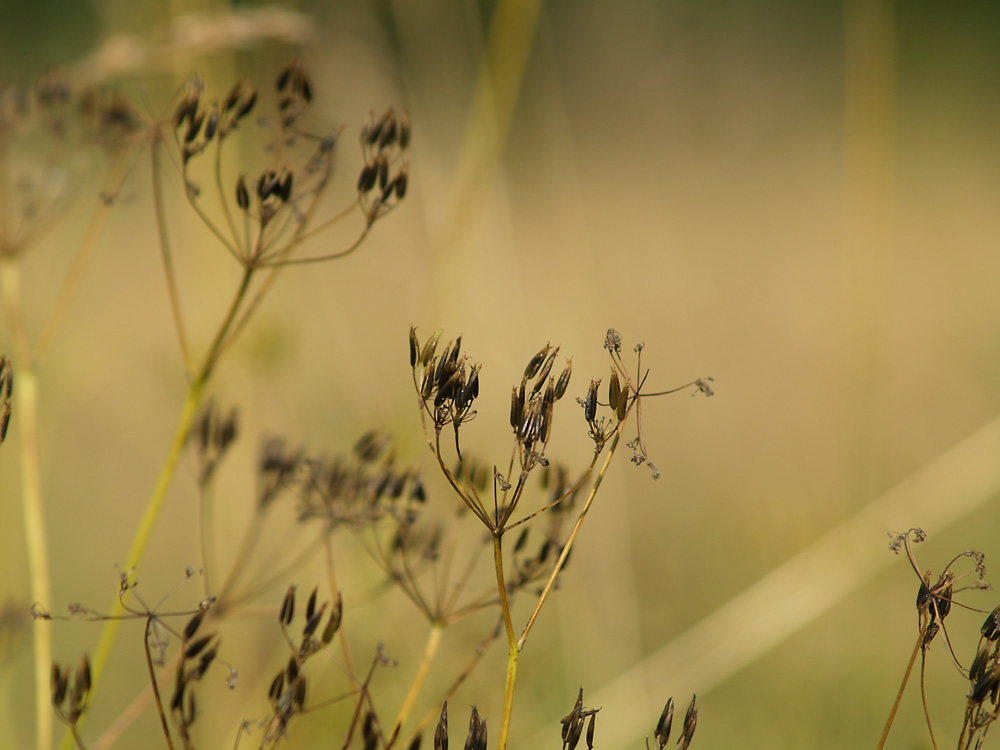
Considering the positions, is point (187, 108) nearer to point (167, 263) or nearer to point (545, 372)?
point (167, 263)

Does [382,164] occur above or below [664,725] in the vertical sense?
above

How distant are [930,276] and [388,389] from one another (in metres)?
1.88

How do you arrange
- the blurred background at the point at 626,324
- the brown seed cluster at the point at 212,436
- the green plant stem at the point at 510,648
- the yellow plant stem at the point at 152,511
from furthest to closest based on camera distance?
the blurred background at the point at 626,324 → the brown seed cluster at the point at 212,436 → the yellow plant stem at the point at 152,511 → the green plant stem at the point at 510,648

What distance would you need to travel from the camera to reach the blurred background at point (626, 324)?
2.93 ft

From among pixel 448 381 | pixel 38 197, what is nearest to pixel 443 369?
pixel 448 381

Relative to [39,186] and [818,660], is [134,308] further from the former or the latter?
[818,660]

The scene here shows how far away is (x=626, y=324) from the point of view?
2.28 m

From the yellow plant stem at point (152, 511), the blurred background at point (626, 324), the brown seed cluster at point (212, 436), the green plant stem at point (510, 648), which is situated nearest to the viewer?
the green plant stem at point (510, 648)

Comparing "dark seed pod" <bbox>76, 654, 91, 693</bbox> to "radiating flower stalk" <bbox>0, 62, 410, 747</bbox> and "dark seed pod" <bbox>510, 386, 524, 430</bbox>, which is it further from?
"dark seed pod" <bbox>510, 386, 524, 430</bbox>

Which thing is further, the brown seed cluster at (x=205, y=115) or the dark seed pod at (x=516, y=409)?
the brown seed cluster at (x=205, y=115)

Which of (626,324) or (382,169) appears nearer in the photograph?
(382,169)

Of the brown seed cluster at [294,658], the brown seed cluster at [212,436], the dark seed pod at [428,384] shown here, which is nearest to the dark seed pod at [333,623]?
the brown seed cluster at [294,658]

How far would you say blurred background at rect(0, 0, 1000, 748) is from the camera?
0.89m

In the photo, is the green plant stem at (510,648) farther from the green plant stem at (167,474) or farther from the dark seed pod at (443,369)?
the green plant stem at (167,474)
